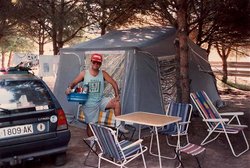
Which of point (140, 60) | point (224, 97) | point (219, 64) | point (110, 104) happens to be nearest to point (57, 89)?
point (140, 60)

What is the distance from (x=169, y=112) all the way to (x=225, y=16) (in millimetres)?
5230

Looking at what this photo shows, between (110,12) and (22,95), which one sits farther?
(110,12)

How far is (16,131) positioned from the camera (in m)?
4.10

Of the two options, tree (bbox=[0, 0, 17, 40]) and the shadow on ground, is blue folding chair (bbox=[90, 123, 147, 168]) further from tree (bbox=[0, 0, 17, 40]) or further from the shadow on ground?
tree (bbox=[0, 0, 17, 40])

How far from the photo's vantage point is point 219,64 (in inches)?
889

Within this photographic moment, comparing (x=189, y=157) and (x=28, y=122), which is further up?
(x=28, y=122)

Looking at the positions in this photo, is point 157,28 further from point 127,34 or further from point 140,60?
point 140,60

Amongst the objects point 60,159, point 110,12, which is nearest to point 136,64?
point 60,159

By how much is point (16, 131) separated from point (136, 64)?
3.23 metres

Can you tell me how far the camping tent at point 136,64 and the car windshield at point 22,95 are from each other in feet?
8.27

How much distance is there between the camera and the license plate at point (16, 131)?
13.2 ft

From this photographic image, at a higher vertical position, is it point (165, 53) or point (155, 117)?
point (165, 53)

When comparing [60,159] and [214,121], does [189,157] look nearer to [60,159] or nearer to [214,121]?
[214,121]

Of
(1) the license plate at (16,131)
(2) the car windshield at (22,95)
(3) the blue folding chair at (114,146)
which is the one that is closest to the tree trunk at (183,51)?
(3) the blue folding chair at (114,146)
